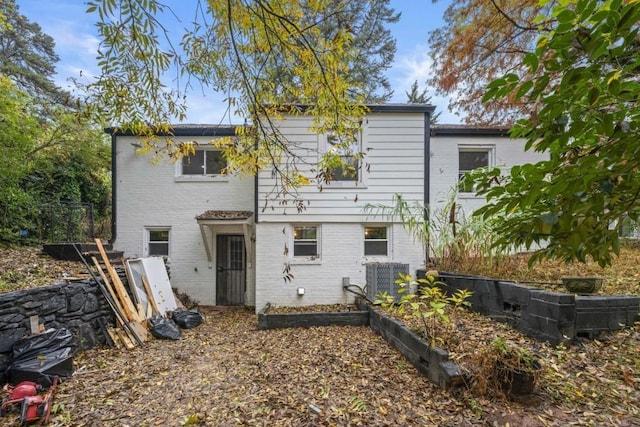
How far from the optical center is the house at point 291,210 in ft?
23.7

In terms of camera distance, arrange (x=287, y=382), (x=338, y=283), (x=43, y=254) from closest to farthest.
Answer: (x=287, y=382) → (x=43, y=254) → (x=338, y=283)

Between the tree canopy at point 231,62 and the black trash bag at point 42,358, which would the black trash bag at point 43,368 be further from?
the tree canopy at point 231,62

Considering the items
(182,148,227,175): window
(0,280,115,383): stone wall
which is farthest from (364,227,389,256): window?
(0,280,115,383): stone wall

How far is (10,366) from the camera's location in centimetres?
353

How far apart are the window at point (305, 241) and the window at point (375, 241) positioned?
126cm

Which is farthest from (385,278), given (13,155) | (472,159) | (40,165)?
(40,165)

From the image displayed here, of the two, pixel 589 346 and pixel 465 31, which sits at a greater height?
pixel 465 31

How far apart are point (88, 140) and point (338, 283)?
8.14 metres

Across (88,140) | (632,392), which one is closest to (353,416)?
(632,392)

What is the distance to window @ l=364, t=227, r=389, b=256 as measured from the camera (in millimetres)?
7395

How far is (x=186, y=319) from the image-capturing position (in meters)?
6.43

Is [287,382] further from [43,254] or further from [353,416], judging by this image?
[43,254]

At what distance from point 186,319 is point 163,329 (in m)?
0.79

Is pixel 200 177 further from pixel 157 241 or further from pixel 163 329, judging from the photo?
pixel 163 329
